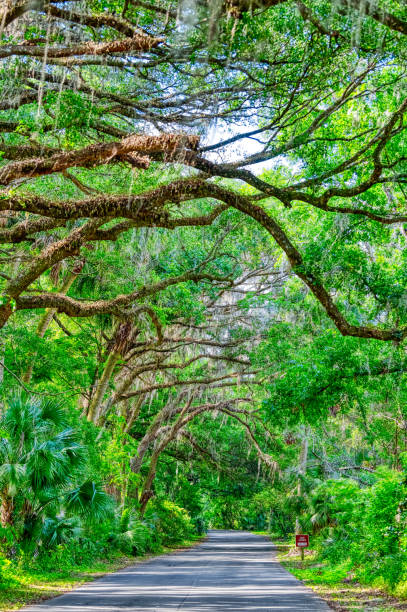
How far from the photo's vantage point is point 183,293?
52.6ft

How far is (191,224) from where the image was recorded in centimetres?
1012

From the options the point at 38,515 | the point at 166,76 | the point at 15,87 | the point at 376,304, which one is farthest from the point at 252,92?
the point at 38,515

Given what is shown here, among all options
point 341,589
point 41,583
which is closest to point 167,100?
point 41,583

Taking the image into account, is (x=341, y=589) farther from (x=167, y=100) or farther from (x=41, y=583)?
(x=167, y=100)

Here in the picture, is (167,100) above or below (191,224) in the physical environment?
above

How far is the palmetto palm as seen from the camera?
9438 millimetres

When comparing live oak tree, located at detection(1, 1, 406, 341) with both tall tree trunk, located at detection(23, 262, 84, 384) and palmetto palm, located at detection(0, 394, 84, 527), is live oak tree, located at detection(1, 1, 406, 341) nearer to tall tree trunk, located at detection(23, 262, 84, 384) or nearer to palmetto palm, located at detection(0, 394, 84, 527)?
palmetto palm, located at detection(0, 394, 84, 527)

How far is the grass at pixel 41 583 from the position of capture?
29.5 ft

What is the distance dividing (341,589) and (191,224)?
23.8ft

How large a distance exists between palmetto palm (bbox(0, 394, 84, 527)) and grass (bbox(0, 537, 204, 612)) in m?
1.06

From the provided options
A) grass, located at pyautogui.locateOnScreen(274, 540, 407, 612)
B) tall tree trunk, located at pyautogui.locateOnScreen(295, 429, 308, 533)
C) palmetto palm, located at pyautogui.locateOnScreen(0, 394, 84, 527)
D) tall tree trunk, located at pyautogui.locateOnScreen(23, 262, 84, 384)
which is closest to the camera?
grass, located at pyautogui.locateOnScreen(274, 540, 407, 612)

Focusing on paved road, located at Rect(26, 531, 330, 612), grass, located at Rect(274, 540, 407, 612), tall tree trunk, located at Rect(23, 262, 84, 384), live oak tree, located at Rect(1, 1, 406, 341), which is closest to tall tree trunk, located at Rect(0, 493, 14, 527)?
paved road, located at Rect(26, 531, 330, 612)

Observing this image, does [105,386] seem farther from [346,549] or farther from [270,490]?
[270,490]

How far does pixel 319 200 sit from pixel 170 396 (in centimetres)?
1582
